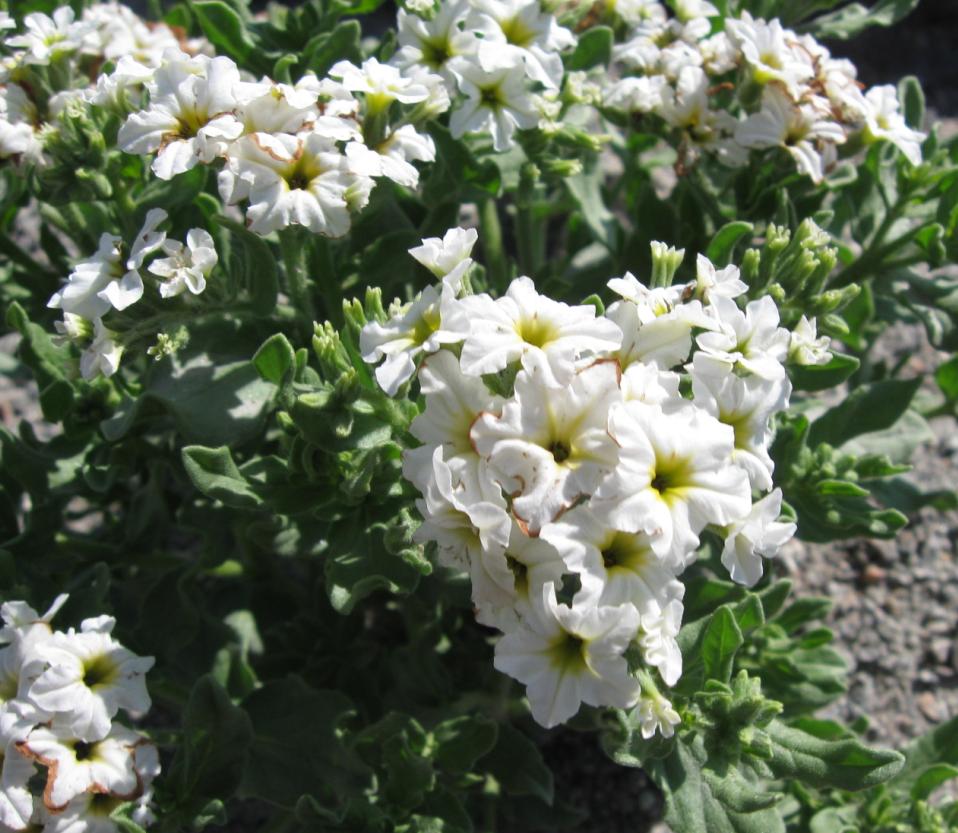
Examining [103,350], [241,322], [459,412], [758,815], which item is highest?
[459,412]

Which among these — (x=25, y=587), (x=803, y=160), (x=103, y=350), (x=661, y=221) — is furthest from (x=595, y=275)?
(x=25, y=587)

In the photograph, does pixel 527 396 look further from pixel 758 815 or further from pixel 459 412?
pixel 758 815

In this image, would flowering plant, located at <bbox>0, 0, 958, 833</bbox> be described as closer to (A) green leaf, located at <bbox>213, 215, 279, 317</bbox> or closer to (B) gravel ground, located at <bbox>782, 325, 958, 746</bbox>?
(A) green leaf, located at <bbox>213, 215, 279, 317</bbox>

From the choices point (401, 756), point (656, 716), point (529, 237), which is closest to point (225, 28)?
point (529, 237)

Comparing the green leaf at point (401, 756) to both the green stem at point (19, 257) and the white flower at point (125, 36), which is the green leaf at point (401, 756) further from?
the white flower at point (125, 36)

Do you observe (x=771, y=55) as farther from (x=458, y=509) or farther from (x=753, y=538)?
(x=458, y=509)

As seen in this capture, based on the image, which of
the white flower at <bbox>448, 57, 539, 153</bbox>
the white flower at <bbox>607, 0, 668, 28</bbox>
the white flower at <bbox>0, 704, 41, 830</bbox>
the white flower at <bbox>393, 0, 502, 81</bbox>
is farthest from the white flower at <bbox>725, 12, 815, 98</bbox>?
the white flower at <bbox>0, 704, 41, 830</bbox>
